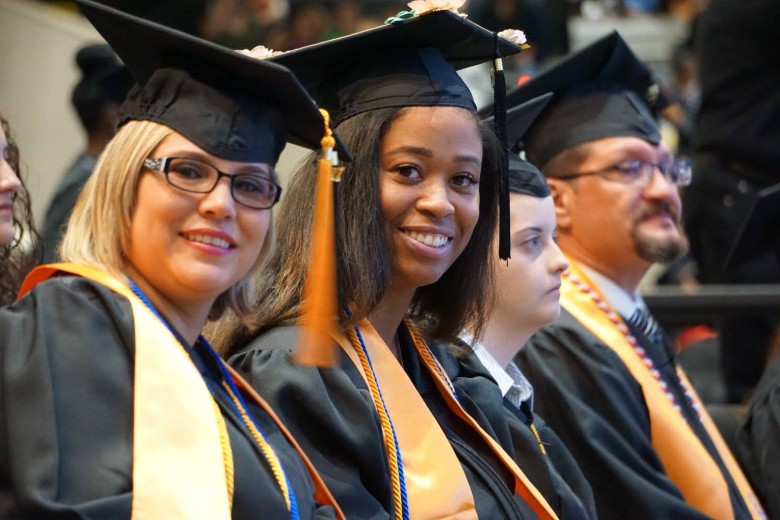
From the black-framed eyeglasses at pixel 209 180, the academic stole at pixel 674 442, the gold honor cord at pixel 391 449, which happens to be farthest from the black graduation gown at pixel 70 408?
the academic stole at pixel 674 442

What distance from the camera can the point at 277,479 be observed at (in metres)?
2.32

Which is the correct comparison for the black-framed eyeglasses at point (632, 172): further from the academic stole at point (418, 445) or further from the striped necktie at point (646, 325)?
the academic stole at point (418, 445)

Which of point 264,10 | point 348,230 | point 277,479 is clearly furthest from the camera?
point 264,10

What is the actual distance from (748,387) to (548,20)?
4.45 metres

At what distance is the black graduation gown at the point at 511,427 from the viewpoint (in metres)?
3.20

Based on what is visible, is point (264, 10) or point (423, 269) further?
point (264, 10)

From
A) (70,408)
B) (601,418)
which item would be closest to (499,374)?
(601,418)

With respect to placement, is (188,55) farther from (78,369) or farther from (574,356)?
(574,356)

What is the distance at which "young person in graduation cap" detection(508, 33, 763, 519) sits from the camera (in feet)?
12.2

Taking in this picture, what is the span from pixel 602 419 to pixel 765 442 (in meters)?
0.80

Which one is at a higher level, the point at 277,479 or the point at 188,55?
the point at 188,55

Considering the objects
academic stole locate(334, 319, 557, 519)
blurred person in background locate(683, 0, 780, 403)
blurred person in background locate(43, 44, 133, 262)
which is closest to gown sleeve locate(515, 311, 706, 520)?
academic stole locate(334, 319, 557, 519)

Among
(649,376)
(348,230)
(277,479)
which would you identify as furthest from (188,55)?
(649,376)

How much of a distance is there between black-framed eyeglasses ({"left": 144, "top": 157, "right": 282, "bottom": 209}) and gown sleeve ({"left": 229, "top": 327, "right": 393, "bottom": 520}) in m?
0.40
